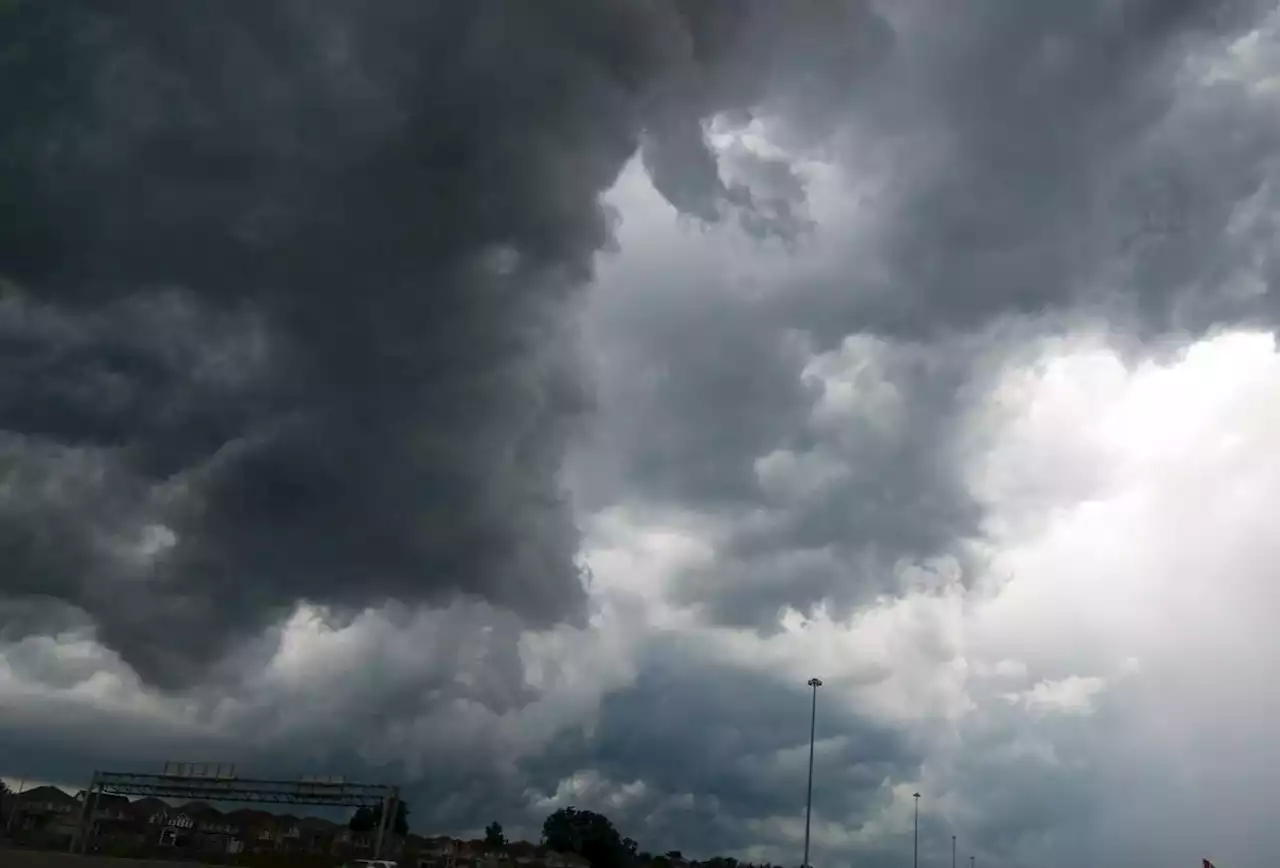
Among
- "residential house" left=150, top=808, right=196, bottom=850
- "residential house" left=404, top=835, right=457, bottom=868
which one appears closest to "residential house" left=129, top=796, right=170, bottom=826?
"residential house" left=150, top=808, right=196, bottom=850

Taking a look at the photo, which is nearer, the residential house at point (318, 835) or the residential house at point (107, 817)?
the residential house at point (107, 817)

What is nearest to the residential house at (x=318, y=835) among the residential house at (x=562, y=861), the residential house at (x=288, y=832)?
the residential house at (x=288, y=832)

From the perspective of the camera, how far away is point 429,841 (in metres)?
155

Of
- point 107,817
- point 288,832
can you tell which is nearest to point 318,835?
point 288,832

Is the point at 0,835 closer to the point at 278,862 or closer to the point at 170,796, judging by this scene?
the point at 170,796

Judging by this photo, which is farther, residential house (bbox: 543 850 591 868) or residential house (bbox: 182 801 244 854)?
residential house (bbox: 543 850 591 868)

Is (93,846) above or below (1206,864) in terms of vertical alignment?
below

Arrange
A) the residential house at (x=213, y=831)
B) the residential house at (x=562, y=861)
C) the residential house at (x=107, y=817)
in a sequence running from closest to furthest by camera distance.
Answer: the residential house at (x=107, y=817)
the residential house at (x=213, y=831)
the residential house at (x=562, y=861)

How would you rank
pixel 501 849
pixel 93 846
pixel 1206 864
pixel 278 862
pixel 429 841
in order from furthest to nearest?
1. pixel 501 849
2. pixel 429 841
3. pixel 93 846
4. pixel 278 862
5. pixel 1206 864

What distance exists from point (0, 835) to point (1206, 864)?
10804 cm

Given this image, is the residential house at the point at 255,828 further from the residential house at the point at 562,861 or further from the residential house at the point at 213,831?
the residential house at the point at 562,861

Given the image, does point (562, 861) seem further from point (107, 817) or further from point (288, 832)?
point (107, 817)

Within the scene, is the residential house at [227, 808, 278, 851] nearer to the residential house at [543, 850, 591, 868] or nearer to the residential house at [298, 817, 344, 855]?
the residential house at [298, 817, 344, 855]

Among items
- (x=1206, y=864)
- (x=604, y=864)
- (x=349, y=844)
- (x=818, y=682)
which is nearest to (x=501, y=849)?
(x=604, y=864)
